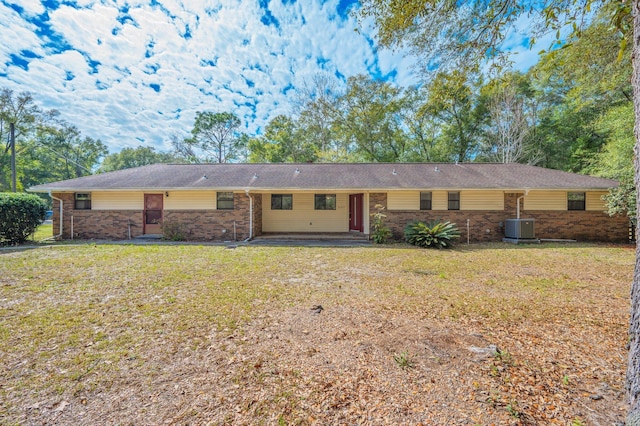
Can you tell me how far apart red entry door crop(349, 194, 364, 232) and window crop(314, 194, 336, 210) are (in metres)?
0.89

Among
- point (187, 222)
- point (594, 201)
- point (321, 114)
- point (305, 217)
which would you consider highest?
point (321, 114)

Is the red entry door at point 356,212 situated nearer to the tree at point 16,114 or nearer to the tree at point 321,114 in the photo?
the tree at point 321,114

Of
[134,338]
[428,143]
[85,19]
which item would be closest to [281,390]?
[134,338]

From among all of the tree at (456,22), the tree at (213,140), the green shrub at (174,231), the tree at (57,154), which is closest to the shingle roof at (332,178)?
the green shrub at (174,231)

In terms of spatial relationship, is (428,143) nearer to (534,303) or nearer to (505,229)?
(505,229)

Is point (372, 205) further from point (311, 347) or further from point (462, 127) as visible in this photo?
point (462, 127)

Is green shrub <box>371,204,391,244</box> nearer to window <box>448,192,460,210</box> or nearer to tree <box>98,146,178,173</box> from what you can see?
window <box>448,192,460,210</box>

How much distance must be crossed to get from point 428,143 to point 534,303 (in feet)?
74.9

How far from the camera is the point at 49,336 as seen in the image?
3.22 m

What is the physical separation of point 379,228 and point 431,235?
2048 millimetres

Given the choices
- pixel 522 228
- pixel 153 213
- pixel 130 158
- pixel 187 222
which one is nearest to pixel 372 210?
pixel 522 228

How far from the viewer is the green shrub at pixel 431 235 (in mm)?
9800

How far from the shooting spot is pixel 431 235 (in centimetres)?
991

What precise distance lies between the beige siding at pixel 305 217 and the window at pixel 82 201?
297 inches
